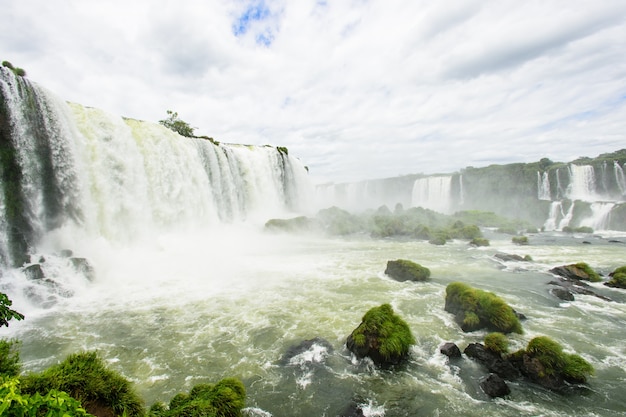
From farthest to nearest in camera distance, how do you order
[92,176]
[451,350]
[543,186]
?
[543,186] < [92,176] < [451,350]

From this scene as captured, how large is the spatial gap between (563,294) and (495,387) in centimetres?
915

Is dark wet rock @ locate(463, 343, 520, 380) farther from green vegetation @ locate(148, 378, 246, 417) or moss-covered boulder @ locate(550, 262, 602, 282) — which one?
moss-covered boulder @ locate(550, 262, 602, 282)

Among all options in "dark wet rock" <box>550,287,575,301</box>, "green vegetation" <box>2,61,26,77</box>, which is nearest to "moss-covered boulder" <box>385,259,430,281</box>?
"dark wet rock" <box>550,287,575,301</box>

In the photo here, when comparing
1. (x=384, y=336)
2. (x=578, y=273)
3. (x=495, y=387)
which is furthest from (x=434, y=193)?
(x=495, y=387)

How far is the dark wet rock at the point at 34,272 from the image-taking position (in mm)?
13461

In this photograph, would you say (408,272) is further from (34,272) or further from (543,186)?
(543,186)

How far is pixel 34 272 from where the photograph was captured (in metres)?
13.6

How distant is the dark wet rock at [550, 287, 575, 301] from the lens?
516 inches

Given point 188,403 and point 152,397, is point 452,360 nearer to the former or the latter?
point 188,403

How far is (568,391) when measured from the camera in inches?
284

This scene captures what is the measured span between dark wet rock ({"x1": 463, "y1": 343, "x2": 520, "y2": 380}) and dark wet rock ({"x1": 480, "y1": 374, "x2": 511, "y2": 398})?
0.55 meters

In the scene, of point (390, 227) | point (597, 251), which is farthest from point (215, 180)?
point (597, 251)

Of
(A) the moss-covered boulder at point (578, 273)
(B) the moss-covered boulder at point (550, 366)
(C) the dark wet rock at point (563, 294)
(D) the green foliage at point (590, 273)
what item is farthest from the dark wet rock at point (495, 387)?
(D) the green foliage at point (590, 273)

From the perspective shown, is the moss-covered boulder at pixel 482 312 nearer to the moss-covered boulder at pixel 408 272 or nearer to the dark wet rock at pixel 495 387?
the dark wet rock at pixel 495 387
